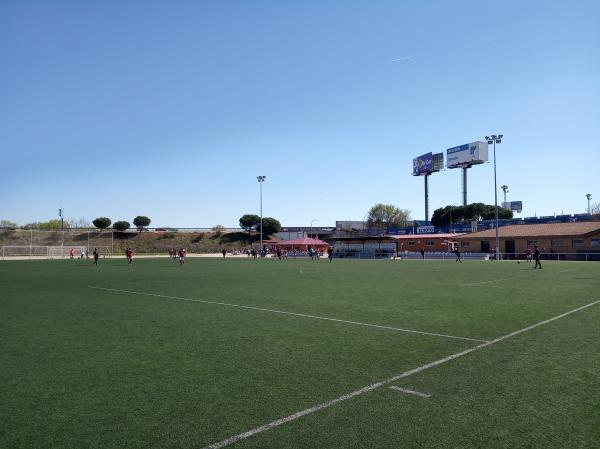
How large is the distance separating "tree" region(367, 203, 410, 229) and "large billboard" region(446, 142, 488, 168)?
117 feet

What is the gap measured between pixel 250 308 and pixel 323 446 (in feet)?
30.3

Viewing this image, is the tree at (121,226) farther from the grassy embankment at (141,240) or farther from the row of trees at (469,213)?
the row of trees at (469,213)

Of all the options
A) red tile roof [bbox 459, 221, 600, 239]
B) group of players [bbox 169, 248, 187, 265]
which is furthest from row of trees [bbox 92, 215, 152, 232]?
red tile roof [bbox 459, 221, 600, 239]

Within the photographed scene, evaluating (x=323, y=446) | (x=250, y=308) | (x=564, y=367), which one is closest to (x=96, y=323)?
(x=250, y=308)

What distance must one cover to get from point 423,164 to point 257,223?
158 feet

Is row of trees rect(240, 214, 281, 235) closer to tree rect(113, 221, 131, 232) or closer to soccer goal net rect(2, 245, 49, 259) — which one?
tree rect(113, 221, 131, 232)

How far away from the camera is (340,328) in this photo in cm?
980

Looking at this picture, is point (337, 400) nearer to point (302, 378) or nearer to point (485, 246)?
point (302, 378)

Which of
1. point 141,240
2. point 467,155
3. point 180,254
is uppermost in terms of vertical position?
point 467,155

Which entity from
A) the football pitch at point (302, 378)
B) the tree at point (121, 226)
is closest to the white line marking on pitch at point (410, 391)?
the football pitch at point (302, 378)

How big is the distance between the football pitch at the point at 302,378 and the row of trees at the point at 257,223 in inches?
4244

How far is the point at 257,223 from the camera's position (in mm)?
121250

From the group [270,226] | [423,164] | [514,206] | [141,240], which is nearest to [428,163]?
[423,164]

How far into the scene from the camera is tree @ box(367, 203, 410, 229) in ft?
433
